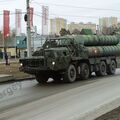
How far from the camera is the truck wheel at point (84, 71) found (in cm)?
2447

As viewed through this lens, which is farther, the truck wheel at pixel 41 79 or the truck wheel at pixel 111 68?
the truck wheel at pixel 111 68

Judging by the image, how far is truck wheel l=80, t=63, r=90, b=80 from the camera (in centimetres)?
2447

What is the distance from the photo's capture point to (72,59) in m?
23.5

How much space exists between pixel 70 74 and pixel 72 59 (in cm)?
89

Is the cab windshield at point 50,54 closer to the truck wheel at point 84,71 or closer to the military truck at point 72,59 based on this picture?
the military truck at point 72,59

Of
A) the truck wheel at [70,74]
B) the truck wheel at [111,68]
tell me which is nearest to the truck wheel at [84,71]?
the truck wheel at [70,74]

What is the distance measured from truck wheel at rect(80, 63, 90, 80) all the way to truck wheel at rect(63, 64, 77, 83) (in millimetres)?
901

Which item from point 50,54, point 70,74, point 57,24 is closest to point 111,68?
point 70,74

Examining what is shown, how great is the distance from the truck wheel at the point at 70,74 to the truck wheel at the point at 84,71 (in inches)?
35.5

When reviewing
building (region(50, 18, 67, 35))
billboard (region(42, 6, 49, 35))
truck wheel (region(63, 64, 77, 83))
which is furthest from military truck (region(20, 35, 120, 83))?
building (region(50, 18, 67, 35))

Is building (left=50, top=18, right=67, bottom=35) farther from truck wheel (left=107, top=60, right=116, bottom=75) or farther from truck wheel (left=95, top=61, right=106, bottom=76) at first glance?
truck wheel (left=95, top=61, right=106, bottom=76)

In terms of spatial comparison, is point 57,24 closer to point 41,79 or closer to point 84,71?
point 84,71

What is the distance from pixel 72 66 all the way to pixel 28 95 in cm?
689

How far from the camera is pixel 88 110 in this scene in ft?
40.3
